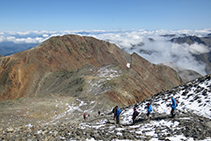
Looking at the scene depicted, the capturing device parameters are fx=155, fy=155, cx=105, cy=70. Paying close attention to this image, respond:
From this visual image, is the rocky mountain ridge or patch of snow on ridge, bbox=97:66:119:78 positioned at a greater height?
the rocky mountain ridge

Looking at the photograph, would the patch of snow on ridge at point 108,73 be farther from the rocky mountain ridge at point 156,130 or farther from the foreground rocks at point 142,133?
the foreground rocks at point 142,133

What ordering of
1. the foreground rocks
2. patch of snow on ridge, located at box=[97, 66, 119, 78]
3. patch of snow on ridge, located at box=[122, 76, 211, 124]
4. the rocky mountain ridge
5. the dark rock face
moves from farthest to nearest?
patch of snow on ridge, located at box=[97, 66, 119, 78], the dark rock face, patch of snow on ridge, located at box=[122, 76, 211, 124], the rocky mountain ridge, the foreground rocks

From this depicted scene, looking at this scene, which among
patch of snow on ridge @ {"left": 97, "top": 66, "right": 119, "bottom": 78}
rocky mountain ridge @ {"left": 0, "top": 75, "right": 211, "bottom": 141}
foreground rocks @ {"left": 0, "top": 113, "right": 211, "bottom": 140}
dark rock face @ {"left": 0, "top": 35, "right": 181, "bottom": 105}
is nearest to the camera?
foreground rocks @ {"left": 0, "top": 113, "right": 211, "bottom": 140}

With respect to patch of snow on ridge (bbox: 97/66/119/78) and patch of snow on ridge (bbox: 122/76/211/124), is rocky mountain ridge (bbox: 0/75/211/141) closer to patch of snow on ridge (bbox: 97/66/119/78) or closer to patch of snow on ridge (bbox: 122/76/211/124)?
patch of snow on ridge (bbox: 122/76/211/124)

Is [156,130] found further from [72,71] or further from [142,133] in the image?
[72,71]

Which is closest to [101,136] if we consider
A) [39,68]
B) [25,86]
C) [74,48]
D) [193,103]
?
[193,103]

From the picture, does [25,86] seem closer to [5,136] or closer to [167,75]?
[5,136]

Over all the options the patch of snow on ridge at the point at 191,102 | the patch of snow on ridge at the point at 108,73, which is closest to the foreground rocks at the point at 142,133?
the patch of snow on ridge at the point at 191,102

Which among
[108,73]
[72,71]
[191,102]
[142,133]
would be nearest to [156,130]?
[142,133]

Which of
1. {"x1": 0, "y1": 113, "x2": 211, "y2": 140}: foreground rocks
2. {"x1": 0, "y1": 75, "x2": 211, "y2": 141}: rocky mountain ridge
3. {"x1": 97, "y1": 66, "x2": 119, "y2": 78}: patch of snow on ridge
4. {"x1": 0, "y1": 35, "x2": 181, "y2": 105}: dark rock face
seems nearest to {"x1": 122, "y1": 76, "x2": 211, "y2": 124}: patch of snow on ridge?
{"x1": 0, "y1": 75, "x2": 211, "y2": 141}: rocky mountain ridge
